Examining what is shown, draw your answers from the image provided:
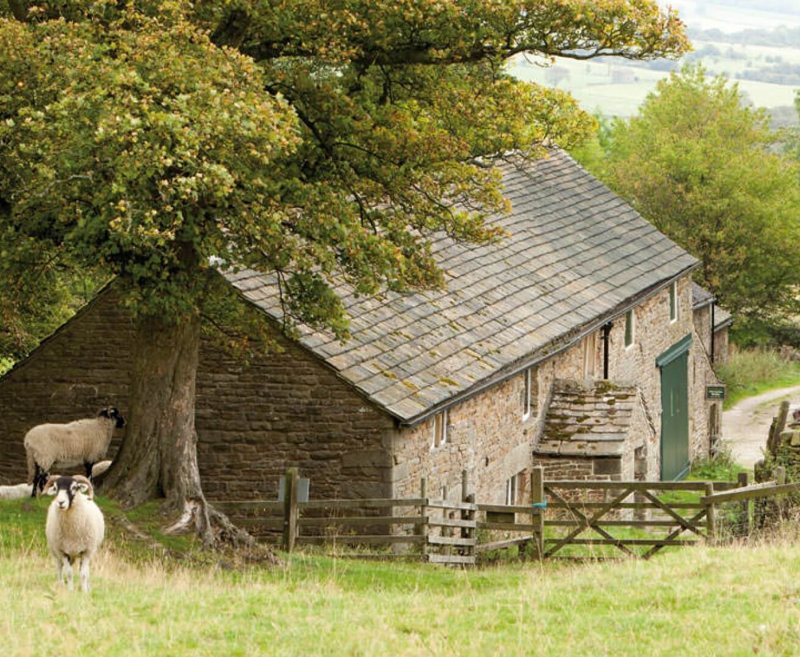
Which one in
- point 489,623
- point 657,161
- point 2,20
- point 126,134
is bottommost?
point 489,623

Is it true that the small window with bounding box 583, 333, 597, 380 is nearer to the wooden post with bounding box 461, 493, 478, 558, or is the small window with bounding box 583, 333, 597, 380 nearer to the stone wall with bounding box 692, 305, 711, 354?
the wooden post with bounding box 461, 493, 478, 558

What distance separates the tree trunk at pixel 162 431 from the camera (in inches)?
805

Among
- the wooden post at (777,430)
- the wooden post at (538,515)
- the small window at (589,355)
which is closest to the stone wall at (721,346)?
the small window at (589,355)

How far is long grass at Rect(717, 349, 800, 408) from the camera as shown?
55938mm

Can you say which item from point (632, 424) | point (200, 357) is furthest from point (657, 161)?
point (200, 357)

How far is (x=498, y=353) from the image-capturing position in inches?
1075

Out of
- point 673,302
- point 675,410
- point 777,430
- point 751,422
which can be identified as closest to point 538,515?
point 777,430

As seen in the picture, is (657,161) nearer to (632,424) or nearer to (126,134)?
(632,424)

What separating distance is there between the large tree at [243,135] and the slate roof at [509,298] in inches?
67.3

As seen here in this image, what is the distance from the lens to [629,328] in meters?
37.0

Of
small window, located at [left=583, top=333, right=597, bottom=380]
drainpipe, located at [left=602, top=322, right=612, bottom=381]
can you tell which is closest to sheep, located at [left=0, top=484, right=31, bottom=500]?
small window, located at [left=583, top=333, right=597, bottom=380]

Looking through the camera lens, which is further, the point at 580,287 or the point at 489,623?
the point at 580,287

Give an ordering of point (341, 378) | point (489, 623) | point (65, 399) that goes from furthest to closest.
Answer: point (65, 399), point (341, 378), point (489, 623)

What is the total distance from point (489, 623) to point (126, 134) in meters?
6.75
